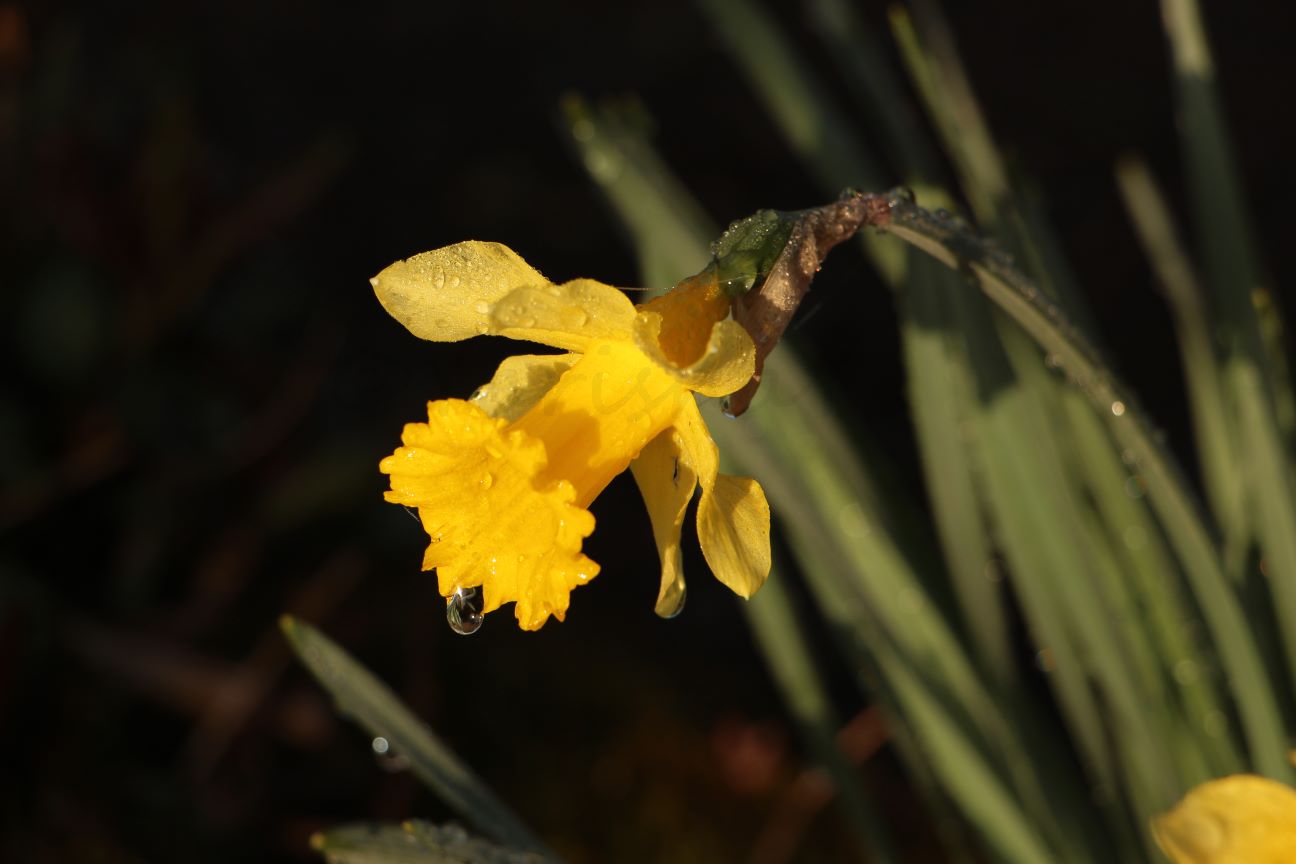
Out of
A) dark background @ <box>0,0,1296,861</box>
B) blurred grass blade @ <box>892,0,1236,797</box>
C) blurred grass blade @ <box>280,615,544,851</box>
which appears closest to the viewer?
blurred grass blade @ <box>280,615,544,851</box>

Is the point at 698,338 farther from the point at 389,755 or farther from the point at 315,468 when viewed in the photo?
the point at 315,468

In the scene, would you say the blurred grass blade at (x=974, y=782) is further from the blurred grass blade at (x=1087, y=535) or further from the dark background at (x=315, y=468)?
the dark background at (x=315, y=468)

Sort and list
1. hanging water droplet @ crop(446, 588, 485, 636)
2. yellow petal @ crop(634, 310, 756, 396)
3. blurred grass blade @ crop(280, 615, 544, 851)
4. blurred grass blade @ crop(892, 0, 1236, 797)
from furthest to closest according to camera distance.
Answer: blurred grass blade @ crop(892, 0, 1236, 797)
blurred grass blade @ crop(280, 615, 544, 851)
hanging water droplet @ crop(446, 588, 485, 636)
yellow petal @ crop(634, 310, 756, 396)

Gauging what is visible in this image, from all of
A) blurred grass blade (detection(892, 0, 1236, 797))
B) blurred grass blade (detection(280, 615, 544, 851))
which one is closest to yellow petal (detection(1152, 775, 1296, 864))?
blurred grass blade (detection(892, 0, 1236, 797))

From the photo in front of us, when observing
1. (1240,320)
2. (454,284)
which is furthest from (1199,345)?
(454,284)

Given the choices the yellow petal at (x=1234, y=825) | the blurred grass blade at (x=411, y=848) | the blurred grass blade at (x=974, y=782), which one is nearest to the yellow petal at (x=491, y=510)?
the blurred grass blade at (x=411, y=848)

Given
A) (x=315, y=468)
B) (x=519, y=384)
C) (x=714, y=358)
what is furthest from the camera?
(x=315, y=468)

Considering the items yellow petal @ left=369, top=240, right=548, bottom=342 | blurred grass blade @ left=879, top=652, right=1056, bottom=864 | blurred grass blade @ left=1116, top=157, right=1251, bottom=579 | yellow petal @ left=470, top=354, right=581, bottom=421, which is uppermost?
yellow petal @ left=369, top=240, right=548, bottom=342

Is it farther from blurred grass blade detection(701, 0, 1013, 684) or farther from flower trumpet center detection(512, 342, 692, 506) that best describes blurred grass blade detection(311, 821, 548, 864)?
blurred grass blade detection(701, 0, 1013, 684)
